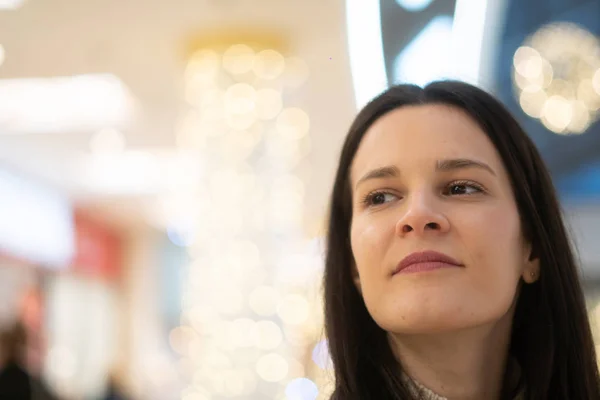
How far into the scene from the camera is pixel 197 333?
Result: 4801 millimetres

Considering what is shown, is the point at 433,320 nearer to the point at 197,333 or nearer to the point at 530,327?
the point at 530,327

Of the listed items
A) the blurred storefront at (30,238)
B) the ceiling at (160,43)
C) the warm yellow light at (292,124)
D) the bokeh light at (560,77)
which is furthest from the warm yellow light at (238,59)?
the blurred storefront at (30,238)

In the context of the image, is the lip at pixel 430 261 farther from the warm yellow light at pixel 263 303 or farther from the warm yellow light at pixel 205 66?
the warm yellow light at pixel 205 66

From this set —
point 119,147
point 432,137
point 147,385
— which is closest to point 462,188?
Answer: point 432,137

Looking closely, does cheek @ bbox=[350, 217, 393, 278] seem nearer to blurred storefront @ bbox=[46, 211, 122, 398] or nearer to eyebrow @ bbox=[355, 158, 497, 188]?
eyebrow @ bbox=[355, 158, 497, 188]


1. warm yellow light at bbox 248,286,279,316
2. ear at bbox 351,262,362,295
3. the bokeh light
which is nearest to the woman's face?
ear at bbox 351,262,362,295

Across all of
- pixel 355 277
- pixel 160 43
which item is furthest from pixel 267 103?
pixel 355 277

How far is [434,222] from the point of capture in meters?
0.92

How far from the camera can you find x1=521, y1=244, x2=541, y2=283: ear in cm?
106

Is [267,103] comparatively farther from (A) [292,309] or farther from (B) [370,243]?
(B) [370,243]

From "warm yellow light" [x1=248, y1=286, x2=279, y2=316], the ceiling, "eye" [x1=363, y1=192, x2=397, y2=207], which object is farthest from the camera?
"warm yellow light" [x1=248, y1=286, x2=279, y2=316]

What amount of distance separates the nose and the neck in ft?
0.48

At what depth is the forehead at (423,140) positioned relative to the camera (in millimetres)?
977

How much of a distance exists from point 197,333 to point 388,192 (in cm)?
398
